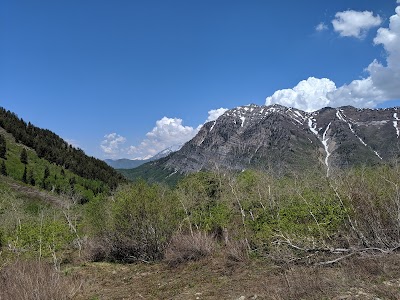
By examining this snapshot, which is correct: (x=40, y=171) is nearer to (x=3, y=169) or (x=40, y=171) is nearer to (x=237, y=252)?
(x=3, y=169)

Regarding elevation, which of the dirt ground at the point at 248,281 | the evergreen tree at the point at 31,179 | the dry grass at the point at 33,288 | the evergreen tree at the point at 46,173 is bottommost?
the dirt ground at the point at 248,281

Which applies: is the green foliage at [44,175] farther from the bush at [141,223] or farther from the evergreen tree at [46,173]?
the bush at [141,223]

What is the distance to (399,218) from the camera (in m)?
16.2

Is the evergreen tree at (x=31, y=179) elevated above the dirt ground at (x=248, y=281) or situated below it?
above

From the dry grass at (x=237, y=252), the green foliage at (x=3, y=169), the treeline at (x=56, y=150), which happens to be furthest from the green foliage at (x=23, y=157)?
the dry grass at (x=237, y=252)

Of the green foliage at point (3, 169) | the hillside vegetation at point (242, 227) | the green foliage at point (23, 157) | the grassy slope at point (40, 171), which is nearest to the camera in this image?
the hillside vegetation at point (242, 227)

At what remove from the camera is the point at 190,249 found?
2600 cm

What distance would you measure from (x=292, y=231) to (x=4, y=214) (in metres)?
42.9

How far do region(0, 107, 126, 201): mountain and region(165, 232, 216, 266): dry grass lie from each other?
95.8 metres

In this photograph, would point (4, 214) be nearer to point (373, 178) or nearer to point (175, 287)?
point (175, 287)

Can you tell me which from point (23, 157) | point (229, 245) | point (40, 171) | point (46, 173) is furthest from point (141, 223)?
point (23, 157)

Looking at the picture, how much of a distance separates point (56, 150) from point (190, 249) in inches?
5705

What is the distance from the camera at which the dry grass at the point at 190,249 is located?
25.7 m

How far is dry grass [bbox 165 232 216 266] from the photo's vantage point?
25.7 m
